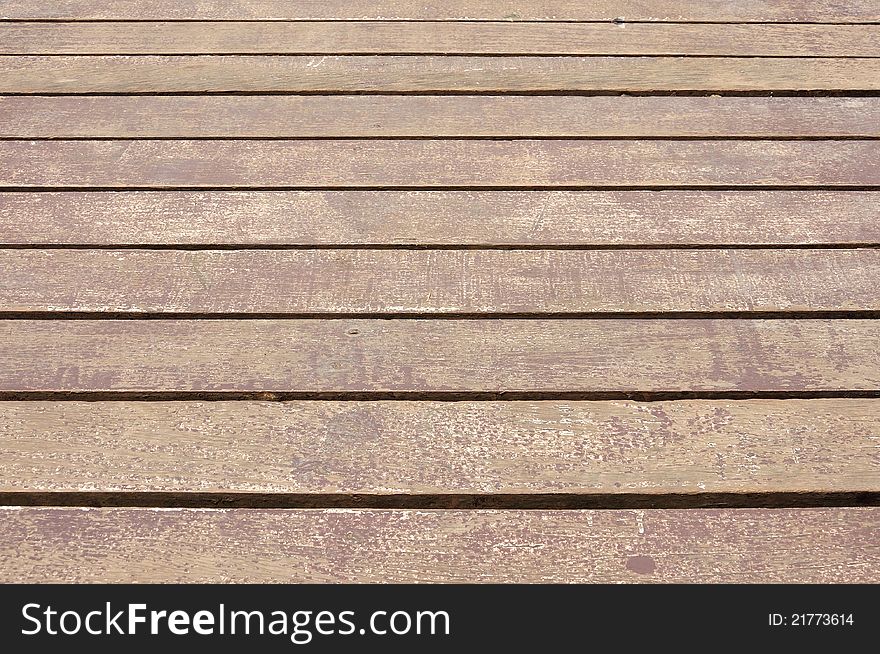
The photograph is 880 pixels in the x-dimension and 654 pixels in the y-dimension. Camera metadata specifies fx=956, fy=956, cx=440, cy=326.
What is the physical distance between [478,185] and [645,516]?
2.30ft

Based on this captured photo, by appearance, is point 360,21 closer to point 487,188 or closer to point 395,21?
point 395,21

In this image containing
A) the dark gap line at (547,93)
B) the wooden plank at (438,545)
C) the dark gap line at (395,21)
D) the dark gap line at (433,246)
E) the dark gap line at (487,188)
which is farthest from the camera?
the dark gap line at (395,21)

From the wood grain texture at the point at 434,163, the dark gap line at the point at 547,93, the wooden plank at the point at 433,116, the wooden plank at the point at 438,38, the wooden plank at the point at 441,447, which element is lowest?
the wooden plank at the point at 441,447

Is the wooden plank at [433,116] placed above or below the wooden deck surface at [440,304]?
above

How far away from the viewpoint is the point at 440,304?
132 cm

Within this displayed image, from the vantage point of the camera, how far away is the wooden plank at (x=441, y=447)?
1081 mm

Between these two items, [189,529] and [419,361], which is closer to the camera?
[189,529]

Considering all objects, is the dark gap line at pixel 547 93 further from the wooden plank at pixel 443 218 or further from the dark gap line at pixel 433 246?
the dark gap line at pixel 433 246

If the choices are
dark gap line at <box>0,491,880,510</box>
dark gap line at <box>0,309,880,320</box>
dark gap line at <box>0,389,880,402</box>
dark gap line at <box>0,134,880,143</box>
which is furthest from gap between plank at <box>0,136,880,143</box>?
dark gap line at <box>0,491,880,510</box>

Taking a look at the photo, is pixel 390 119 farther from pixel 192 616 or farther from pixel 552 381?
pixel 192 616

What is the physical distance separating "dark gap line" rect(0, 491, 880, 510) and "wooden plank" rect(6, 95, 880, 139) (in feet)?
2.72

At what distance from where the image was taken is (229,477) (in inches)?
42.7

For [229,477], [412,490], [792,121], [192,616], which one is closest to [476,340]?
[412,490]

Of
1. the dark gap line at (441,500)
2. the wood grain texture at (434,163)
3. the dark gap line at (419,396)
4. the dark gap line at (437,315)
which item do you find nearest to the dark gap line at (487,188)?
the wood grain texture at (434,163)
